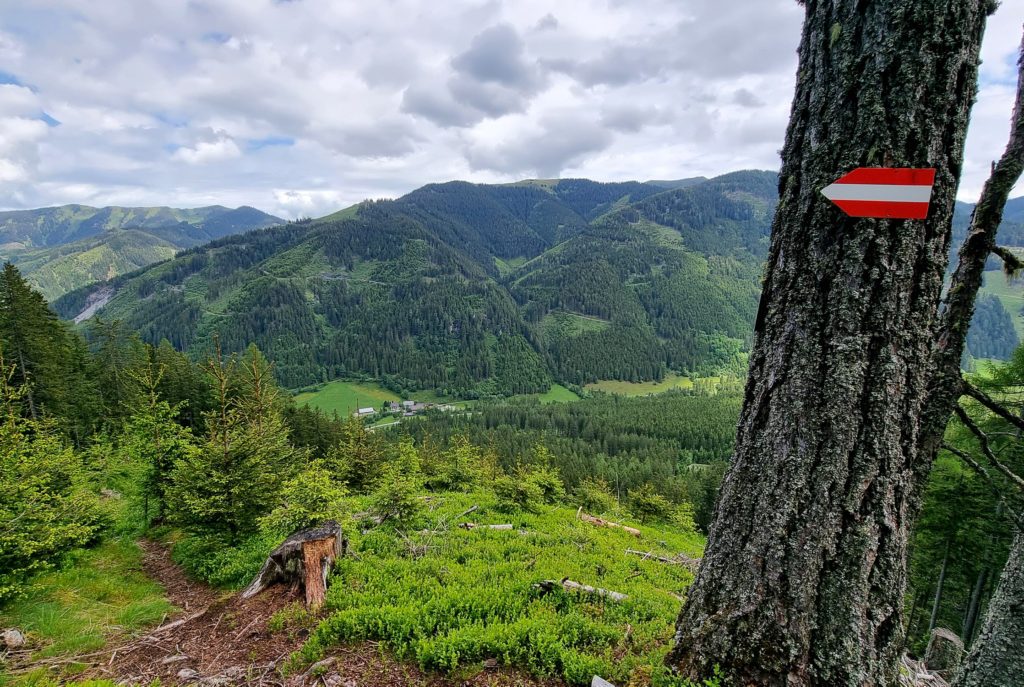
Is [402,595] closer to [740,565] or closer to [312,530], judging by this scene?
[312,530]

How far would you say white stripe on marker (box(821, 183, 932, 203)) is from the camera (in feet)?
9.34

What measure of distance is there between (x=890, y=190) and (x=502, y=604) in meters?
6.17

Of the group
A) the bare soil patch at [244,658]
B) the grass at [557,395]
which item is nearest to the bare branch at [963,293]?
the bare soil patch at [244,658]

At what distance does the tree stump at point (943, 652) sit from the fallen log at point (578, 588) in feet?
11.8

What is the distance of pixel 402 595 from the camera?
635 cm

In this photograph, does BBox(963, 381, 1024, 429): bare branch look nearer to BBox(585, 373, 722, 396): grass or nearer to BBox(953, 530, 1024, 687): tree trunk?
BBox(953, 530, 1024, 687): tree trunk

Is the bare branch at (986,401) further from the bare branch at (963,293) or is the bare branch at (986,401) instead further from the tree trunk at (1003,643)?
the tree trunk at (1003,643)

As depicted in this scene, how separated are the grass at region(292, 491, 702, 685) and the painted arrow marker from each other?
13.7 feet

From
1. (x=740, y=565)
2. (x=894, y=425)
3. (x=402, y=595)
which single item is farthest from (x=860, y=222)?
(x=402, y=595)

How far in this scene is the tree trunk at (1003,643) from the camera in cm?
329

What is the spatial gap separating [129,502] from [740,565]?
21186mm

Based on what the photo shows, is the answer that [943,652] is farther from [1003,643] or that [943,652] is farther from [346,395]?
[346,395]

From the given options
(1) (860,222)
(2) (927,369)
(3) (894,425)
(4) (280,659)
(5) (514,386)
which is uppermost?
(1) (860,222)

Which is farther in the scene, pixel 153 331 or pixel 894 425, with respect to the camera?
pixel 153 331
